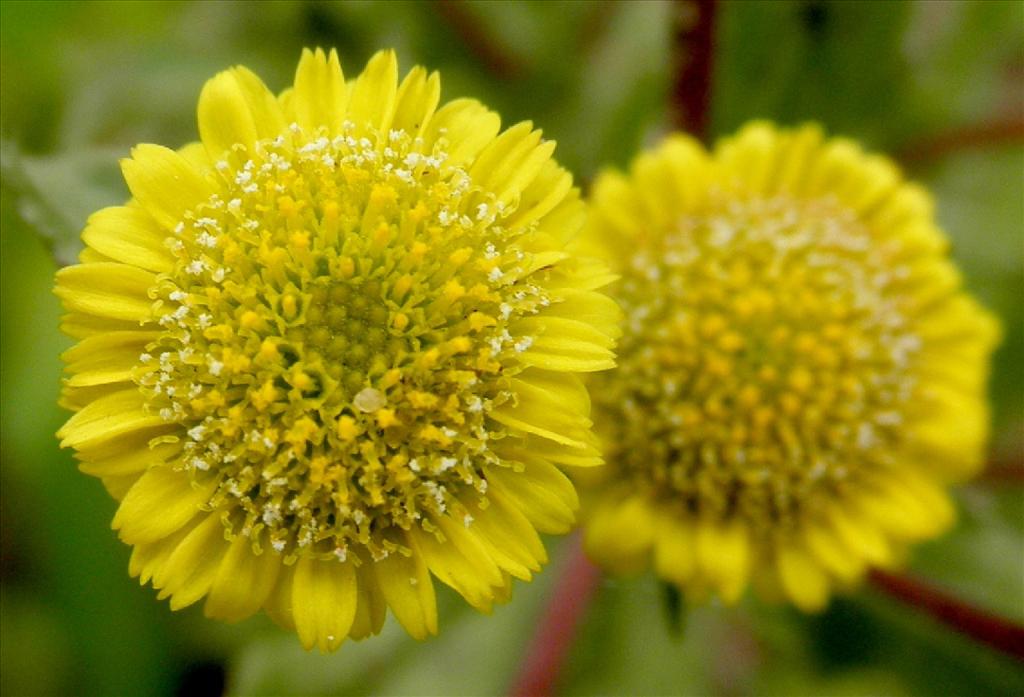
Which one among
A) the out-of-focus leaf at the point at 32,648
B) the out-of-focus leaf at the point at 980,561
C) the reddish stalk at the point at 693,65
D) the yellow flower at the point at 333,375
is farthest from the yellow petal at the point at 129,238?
the out-of-focus leaf at the point at 980,561

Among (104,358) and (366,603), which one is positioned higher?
(104,358)

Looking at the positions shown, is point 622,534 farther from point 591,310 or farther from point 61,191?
point 61,191

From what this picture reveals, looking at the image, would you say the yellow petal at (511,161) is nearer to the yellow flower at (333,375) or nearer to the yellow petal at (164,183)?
the yellow flower at (333,375)

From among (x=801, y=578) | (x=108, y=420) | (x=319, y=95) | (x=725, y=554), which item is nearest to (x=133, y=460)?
(x=108, y=420)

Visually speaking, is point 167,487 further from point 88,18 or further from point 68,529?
point 88,18

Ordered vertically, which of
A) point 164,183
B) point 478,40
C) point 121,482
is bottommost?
point 121,482

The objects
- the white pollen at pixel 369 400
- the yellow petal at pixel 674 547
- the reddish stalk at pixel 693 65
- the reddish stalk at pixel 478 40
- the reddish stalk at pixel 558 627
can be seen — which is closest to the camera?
the white pollen at pixel 369 400

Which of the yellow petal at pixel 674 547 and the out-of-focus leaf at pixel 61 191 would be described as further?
the yellow petal at pixel 674 547
